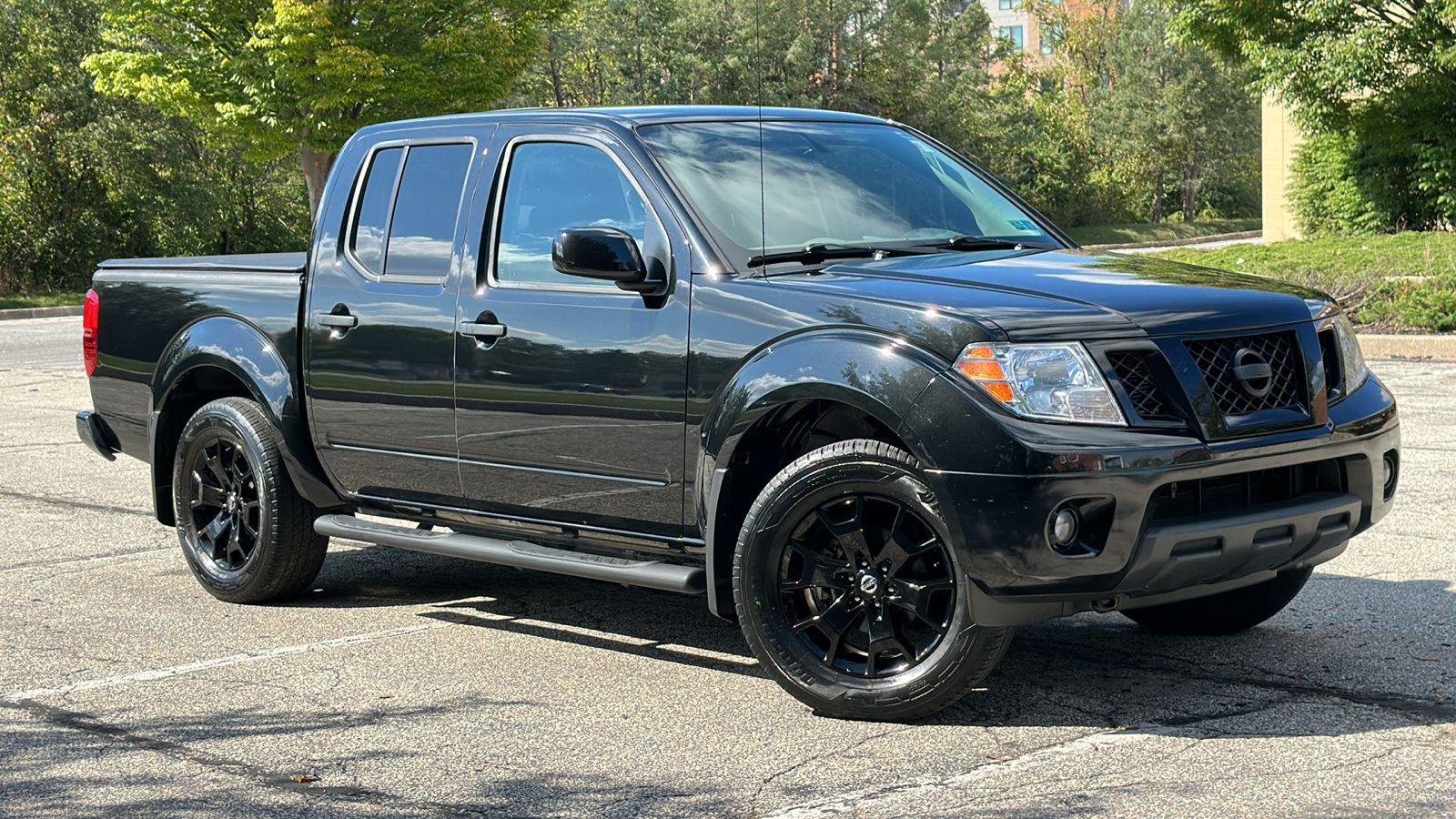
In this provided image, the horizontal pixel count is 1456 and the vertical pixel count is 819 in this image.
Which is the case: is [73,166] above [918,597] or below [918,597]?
above

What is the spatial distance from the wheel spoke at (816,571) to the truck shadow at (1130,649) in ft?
1.69

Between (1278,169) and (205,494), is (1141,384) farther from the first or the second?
(1278,169)

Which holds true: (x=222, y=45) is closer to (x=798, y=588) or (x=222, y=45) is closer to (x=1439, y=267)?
(x=1439, y=267)

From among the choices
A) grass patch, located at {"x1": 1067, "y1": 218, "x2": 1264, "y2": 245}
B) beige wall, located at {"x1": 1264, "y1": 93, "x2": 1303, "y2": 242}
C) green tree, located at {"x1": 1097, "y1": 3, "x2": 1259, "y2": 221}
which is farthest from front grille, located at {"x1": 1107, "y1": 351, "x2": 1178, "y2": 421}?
green tree, located at {"x1": 1097, "y1": 3, "x2": 1259, "y2": 221}

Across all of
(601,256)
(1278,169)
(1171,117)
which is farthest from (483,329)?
(1171,117)

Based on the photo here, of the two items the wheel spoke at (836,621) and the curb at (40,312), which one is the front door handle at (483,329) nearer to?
the wheel spoke at (836,621)

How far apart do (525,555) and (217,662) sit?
1229 mm

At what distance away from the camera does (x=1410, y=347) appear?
1573cm

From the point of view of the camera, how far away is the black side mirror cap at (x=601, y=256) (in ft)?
17.4

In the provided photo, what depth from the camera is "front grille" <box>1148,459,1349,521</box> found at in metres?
4.62

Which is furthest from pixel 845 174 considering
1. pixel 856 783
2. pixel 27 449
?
pixel 27 449

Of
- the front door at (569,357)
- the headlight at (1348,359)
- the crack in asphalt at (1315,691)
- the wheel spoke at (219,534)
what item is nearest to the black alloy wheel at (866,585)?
the front door at (569,357)

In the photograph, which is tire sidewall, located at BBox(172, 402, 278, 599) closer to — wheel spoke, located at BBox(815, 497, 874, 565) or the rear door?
the rear door

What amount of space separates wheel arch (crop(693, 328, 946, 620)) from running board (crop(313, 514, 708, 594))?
0.42 feet
